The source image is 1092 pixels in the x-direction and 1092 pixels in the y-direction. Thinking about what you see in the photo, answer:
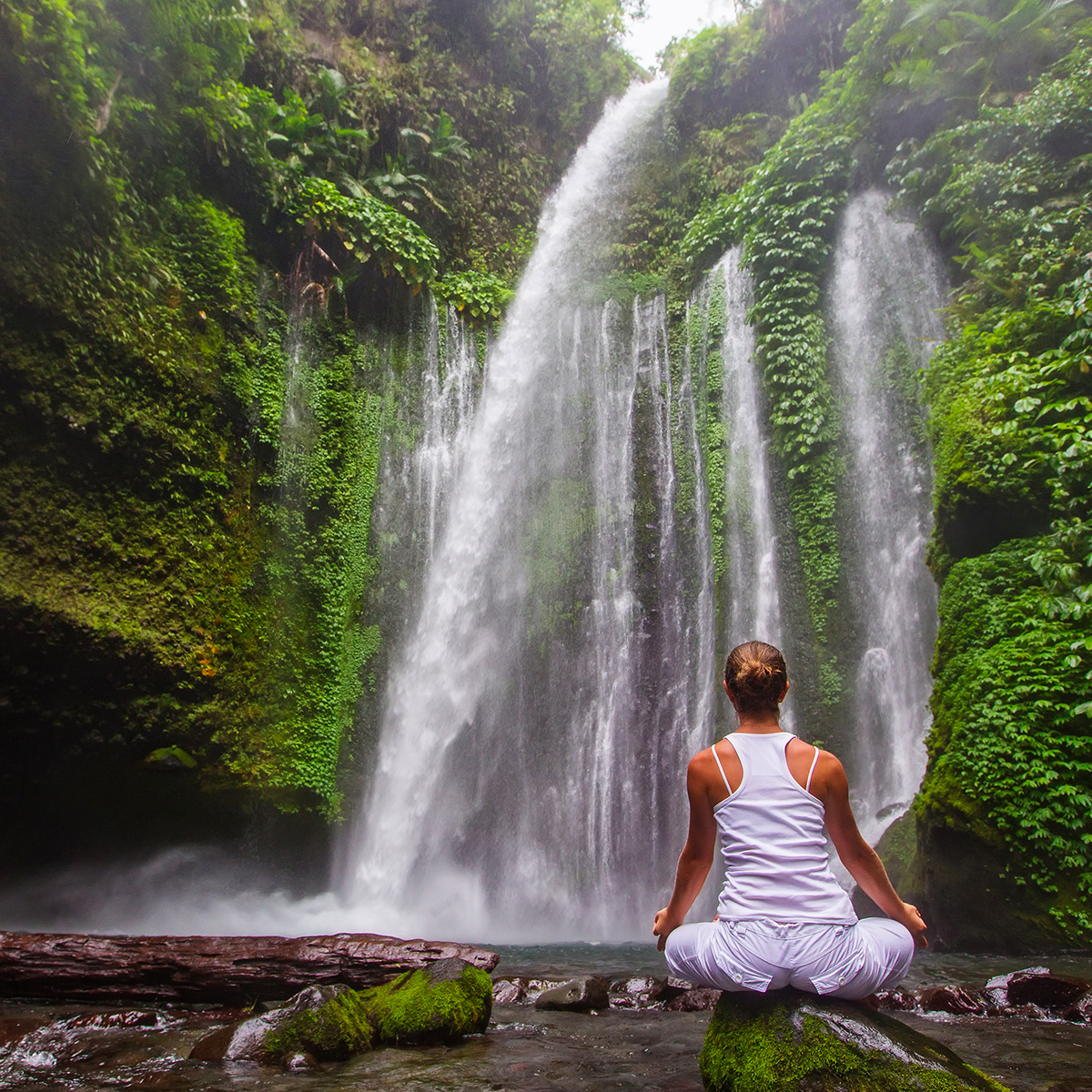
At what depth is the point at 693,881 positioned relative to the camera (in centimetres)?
222

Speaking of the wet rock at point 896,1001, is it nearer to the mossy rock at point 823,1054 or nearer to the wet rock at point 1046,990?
the wet rock at point 1046,990

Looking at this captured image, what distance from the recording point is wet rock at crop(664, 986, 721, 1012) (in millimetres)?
4402

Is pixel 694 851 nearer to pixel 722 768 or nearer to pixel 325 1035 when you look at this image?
pixel 722 768

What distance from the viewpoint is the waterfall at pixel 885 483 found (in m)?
9.42

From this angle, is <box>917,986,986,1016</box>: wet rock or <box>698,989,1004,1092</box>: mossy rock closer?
<box>698,989,1004,1092</box>: mossy rock

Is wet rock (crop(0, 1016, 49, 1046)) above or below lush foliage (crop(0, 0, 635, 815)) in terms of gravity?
below

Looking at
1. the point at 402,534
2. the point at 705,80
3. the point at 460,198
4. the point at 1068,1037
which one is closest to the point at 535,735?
the point at 402,534

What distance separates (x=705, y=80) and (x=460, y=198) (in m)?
6.68

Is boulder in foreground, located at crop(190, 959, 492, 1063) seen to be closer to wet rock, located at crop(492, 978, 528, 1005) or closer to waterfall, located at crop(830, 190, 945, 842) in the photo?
wet rock, located at crop(492, 978, 528, 1005)

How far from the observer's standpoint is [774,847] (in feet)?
6.75

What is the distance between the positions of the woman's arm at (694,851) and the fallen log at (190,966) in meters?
2.71

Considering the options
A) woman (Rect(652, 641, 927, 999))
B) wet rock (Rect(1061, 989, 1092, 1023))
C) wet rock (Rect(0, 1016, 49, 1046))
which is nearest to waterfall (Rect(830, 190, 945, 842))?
wet rock (Rect(1061, 989, 1092, 1023))

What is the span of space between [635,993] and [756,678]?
342 cm

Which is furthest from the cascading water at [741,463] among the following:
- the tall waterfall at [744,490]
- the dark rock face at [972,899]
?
the dark rock face at [972,899]
